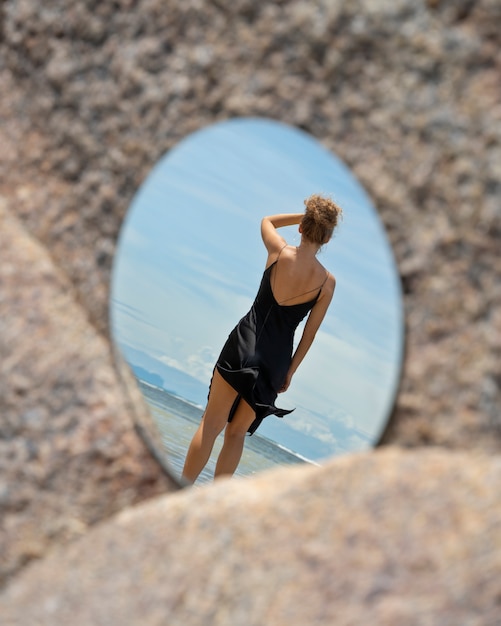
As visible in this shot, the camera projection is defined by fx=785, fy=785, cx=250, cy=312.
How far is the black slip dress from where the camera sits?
13.7ft

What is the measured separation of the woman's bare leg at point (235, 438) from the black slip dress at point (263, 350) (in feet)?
0.13

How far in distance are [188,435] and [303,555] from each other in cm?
721

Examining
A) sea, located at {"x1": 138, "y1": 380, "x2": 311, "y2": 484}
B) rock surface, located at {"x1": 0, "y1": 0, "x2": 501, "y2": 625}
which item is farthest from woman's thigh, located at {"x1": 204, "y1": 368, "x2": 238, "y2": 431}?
sea, located at {"x1": 138, "y1": 380, "x2": 311, "y2": 484}

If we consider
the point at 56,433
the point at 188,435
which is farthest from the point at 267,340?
the point at 188,435

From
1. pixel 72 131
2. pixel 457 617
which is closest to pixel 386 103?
pixel 72 131

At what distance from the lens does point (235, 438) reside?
4270 mm

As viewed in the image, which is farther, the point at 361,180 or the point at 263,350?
the point at 263,350

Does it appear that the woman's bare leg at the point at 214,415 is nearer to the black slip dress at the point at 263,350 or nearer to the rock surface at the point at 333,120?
the black slip dress at the point at 263,350

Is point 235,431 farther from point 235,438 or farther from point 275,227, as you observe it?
point 275,227

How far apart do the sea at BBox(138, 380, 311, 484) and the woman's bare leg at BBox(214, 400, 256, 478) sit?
3.45 meters

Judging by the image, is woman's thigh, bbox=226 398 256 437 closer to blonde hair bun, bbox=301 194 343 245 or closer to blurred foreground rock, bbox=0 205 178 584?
blonde hair bun, bbox=301 194 343 245

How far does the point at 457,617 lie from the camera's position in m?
1.84

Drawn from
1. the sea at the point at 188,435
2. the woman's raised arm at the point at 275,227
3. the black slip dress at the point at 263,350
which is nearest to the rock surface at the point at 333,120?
the black slip dress at the point at 263,350

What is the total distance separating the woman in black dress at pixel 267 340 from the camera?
13.7ft
